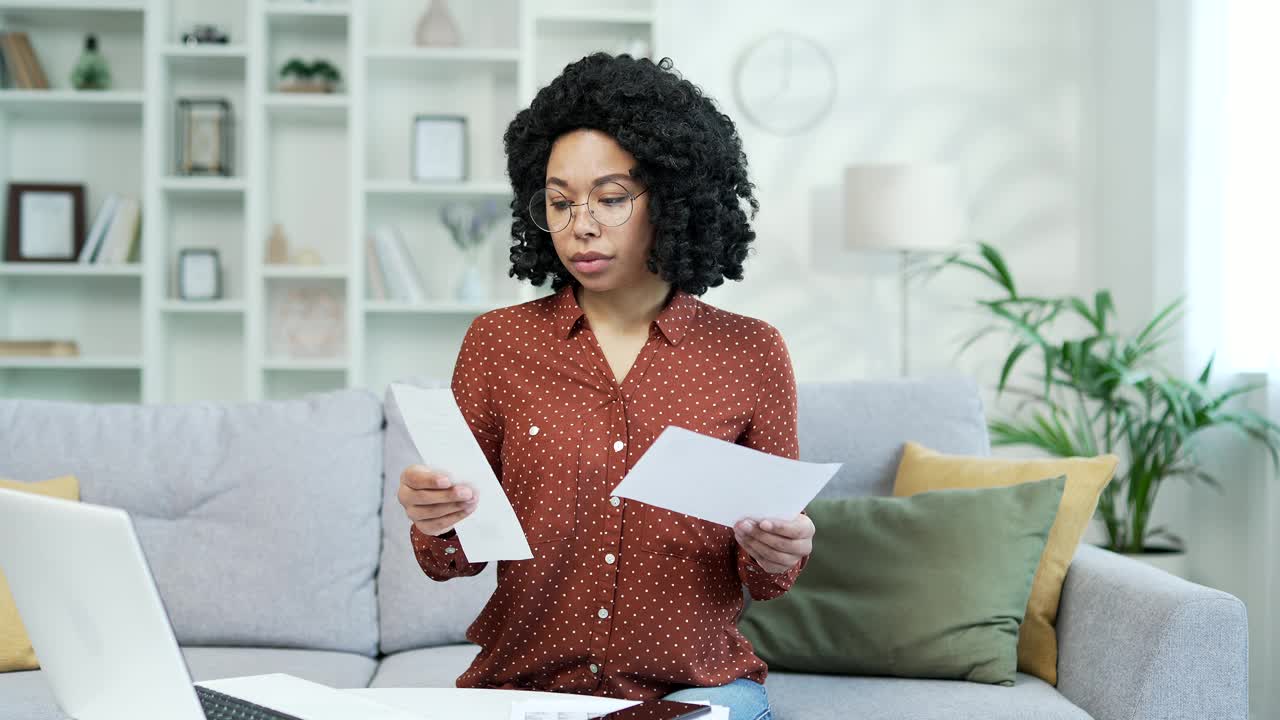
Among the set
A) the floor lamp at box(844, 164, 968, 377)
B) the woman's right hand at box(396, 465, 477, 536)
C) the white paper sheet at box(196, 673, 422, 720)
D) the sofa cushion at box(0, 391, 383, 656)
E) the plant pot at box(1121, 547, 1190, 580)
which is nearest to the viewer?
the white paper sheet at box(196, 673, 422, 720)

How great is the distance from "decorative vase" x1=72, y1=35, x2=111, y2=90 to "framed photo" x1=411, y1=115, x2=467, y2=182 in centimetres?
104

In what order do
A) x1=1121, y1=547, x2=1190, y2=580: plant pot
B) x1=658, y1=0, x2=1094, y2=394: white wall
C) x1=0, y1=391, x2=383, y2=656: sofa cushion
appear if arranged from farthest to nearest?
x1=658, y1=0, x2=1094, y2=394: white wall, x1=1121, y1=547, x2=1190, y2=580: plant pot, x1=0, y1=391, x2=383, y2=656: sofa cushion

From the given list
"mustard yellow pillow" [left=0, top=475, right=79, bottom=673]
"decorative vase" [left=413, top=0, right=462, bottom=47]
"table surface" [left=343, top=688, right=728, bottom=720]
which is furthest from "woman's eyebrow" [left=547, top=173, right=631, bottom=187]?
"decorative vase" [left=413, top=0, right=462, bottom=47]

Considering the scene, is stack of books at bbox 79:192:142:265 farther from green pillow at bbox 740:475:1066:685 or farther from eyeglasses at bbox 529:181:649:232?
eyeglasses at bbox 529:181:649:232

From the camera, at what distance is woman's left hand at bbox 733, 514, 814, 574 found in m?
1.13

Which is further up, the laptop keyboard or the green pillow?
the laptop keyboard

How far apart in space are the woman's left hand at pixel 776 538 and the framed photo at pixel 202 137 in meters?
3.08

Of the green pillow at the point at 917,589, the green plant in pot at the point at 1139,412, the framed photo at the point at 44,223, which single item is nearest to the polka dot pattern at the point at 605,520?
the green pillow at the point at 917,589

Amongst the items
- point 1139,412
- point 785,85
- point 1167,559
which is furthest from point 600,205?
point 785,85

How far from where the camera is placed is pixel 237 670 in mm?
1755

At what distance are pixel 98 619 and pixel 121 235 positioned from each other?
3245 millimetres

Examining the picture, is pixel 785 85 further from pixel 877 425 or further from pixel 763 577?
pixel 763 577

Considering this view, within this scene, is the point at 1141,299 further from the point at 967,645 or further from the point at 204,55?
the point at 204,55

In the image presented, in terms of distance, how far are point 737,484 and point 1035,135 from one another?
3316 mm
